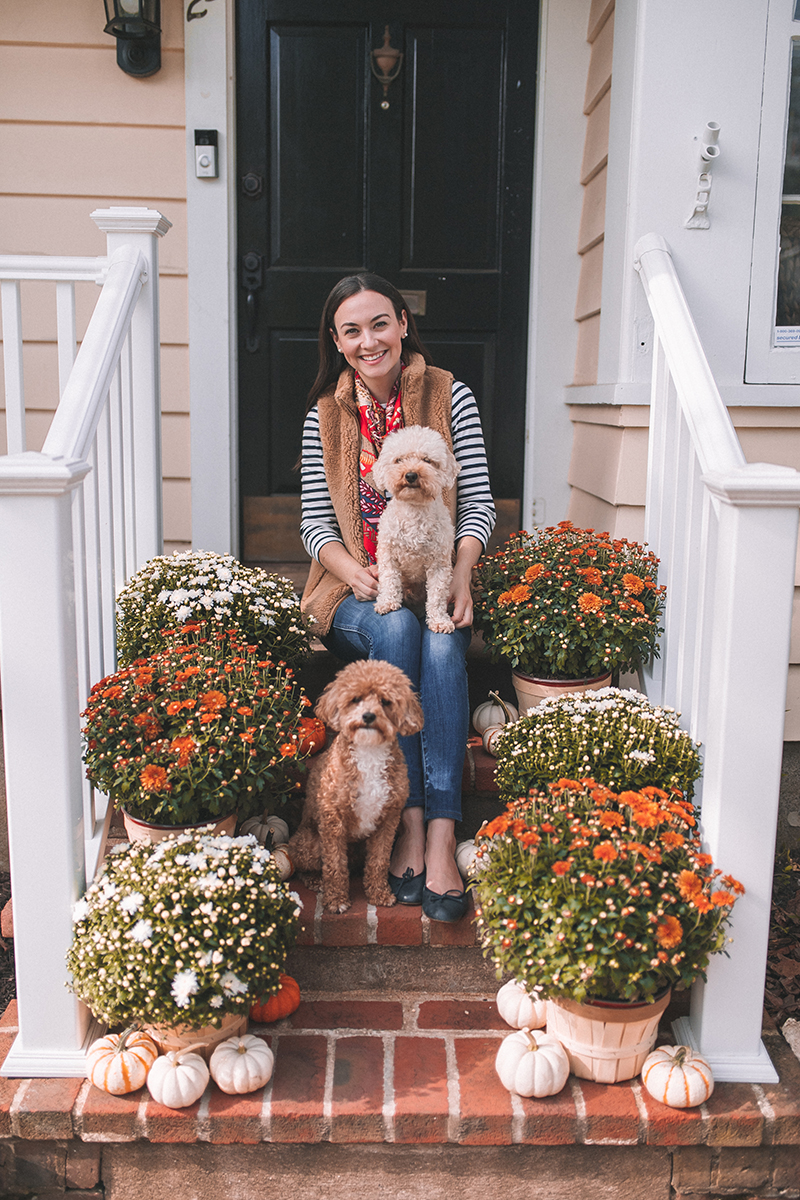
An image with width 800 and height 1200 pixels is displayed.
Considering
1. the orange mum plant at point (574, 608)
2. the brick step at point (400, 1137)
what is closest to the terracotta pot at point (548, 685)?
the orange mum plant at point (574, 608)

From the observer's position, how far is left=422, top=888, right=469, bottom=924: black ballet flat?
217cm

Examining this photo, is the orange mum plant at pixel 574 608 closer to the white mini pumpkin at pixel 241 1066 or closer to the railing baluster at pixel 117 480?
the railing baluster at pixel 117 480

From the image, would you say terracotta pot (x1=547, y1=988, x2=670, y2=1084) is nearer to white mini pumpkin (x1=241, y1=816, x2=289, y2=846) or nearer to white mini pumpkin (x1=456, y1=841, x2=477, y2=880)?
white mini pumpkin (x1=456, y1=841, x2=477, y2=880)

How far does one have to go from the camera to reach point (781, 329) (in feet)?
9.80

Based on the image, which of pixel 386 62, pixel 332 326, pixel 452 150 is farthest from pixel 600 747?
pixel 386 62

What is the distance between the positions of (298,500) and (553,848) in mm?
2232

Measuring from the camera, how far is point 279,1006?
2.03m

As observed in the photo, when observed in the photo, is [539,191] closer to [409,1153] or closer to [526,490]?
[526,490]

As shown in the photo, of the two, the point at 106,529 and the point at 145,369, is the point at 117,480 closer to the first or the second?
the point at 106,529

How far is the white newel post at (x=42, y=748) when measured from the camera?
1.75 meters

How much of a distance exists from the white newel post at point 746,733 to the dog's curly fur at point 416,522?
27.5 inches

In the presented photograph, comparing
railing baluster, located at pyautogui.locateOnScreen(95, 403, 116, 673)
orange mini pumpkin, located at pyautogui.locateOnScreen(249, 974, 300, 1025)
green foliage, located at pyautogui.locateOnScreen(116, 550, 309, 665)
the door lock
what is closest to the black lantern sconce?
the door lock

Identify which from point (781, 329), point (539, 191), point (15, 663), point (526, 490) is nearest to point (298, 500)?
point (526, 490)

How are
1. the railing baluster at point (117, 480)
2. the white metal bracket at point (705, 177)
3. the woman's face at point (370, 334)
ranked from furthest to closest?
1. the white metal bracket at point (705, 177)
2. the woman's face at point (370, 334)
3. the railing baluster at point (117, 480)
